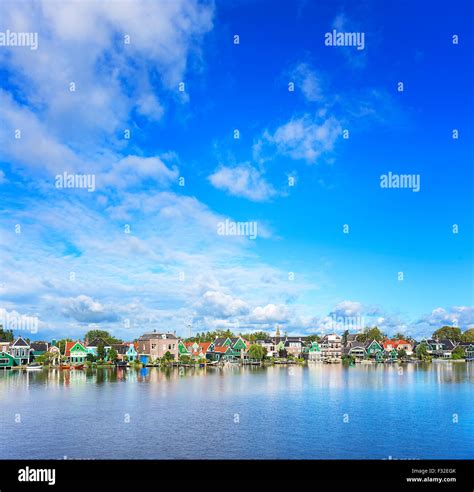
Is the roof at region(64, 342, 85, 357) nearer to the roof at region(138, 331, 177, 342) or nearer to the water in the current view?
the roof at region(138, 331, 177, 342)

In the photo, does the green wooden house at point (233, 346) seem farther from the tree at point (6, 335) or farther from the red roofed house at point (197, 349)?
the tree at point (6, 335)

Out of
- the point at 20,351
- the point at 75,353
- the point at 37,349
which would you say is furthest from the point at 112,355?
the point at 20,351

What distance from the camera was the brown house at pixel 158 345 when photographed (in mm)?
85194

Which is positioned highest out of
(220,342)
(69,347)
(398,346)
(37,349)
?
(69,347)

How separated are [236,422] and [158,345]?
194 ft

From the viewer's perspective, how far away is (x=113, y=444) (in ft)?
78.2

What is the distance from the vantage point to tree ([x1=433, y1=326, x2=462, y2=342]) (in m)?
121

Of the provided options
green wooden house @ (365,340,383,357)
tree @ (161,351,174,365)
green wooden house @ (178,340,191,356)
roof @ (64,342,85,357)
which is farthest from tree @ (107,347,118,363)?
green wooden house @ (365,340,383,357)

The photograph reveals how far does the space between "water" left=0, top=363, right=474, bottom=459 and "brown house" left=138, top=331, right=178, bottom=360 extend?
1565 inches

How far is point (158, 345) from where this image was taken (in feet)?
281

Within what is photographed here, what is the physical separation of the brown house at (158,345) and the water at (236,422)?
130 feet

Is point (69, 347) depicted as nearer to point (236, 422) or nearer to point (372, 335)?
point (236, 422)
